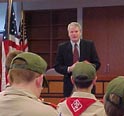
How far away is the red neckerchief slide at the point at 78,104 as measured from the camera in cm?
230

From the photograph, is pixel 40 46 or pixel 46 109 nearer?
pixel 46 109

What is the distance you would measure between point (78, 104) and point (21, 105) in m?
0.87

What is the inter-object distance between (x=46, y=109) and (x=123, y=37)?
22.2 feet

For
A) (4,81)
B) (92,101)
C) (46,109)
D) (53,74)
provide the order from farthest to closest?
1. (53,74)
2. (4,81)
3. (92,101)
4. (46,109)

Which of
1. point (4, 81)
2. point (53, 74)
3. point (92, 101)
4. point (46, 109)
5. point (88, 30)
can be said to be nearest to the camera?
point (46, 109)

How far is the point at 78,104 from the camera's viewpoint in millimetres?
2328

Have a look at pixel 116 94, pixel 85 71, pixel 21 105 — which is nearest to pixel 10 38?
pixel 85 71

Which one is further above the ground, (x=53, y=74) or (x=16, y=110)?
(x=16, y=110)

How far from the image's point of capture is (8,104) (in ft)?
5.03


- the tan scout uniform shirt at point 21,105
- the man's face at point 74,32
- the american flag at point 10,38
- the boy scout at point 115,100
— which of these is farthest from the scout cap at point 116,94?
the american flag at point 10,38

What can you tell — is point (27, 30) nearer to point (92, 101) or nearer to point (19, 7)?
point (19, 7)

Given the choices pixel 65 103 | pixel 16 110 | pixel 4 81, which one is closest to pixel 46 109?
pixel 16 110

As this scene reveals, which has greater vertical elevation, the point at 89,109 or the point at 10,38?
the point at 10,38

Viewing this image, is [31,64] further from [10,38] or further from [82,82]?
[10,38]
